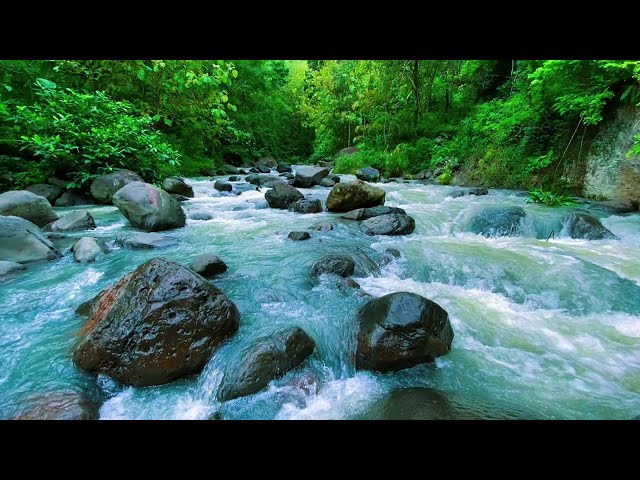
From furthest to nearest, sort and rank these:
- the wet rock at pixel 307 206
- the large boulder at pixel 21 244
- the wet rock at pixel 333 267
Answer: the wet rock at pixel 307 206 < the large boulder at pixel 21 244 < the wet rock at pixel 333 267

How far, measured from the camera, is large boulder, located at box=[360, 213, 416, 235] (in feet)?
25.3

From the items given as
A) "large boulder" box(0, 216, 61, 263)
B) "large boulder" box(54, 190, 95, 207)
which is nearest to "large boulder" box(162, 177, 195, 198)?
"large boulder" box(54, 190, 95, 207)

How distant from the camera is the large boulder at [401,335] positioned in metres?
3.44

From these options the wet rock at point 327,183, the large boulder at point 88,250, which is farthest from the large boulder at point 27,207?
the wet rock at point 327,183

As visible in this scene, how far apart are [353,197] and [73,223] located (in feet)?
21.9

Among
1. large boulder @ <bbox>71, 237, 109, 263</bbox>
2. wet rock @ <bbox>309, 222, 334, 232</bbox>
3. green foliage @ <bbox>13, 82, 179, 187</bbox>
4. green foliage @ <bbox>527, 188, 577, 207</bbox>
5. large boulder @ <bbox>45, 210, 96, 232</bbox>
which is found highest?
green foliage @ <bbox>13, 82, 179, 187</bbox>

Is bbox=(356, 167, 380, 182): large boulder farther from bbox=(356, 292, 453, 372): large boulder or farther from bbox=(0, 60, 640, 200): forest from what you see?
bbox=(356, 292, 453, 372): large boulder

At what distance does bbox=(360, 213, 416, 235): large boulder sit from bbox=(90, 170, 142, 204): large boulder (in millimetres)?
6999

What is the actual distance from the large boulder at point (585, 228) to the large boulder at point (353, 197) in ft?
14.5

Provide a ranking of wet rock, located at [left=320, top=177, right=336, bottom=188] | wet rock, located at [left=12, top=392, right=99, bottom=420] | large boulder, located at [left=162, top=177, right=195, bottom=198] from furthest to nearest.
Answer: wet rock, located at [left=320, top=177, right=336, bottom=188] → large boulder, located at [left=162, top=177, right=195, bottom=198] → wet rock, located at [left=12, top=392, right=99, bottom=420]

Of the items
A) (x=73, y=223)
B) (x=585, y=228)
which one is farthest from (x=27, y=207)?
(x=585, y=228)

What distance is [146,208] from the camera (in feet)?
25.4

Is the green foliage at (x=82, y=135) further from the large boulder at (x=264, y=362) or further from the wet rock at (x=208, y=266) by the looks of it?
the large boulder at (x=264, y=362)
